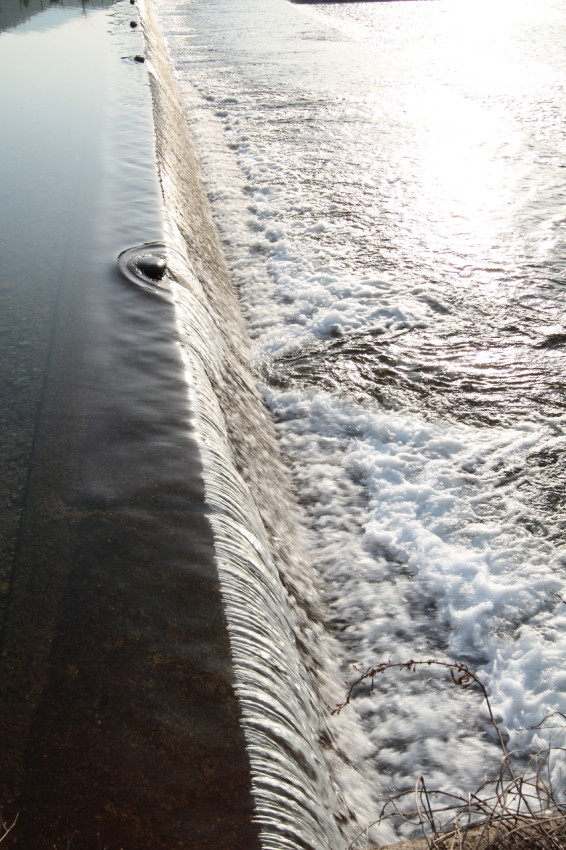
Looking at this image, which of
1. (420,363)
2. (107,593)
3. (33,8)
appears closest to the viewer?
(107,593)

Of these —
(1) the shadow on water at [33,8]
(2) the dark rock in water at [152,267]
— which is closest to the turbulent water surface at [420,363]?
(2) the dark rock in water at [152,267]

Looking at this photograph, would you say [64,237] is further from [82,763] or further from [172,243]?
[82,763]

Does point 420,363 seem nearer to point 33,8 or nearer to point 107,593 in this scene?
point 107,593

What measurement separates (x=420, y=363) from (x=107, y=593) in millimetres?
3249

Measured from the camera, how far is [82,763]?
1.80 meters

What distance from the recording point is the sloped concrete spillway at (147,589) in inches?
69.9

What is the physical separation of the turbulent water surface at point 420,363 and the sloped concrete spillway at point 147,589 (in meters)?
0.35

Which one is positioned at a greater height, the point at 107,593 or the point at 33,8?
the point at 33,8

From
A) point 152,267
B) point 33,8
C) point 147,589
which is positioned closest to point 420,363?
point 152,267

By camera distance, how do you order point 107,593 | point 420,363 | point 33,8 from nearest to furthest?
point 107,593
point 420,363
point 33,8

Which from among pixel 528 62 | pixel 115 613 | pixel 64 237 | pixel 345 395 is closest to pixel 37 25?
pixel 528 62

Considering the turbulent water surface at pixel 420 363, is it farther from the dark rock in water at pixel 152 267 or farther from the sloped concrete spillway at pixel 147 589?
the dark rock in water at pixel 152 267

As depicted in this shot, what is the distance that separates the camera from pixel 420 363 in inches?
196

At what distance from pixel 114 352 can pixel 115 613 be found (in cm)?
173
